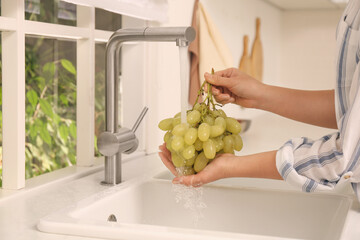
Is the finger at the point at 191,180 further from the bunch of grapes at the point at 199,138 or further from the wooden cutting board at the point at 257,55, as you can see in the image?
the wooden cutting board at the point at 257,55

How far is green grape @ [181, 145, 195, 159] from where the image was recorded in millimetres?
956

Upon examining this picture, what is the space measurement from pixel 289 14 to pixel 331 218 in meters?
2.78

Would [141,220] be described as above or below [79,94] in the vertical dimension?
below

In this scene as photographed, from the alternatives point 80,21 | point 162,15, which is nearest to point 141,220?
point 80,21

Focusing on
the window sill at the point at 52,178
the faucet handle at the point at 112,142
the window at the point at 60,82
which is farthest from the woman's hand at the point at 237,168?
the window at the point at 60,82

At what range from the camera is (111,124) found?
1180 millimetres

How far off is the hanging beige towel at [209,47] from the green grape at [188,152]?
96 cm

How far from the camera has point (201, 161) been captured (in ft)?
3.23

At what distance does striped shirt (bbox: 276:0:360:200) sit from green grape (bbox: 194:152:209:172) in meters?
0.15

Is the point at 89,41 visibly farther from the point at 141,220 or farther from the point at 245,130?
the point at 245,130

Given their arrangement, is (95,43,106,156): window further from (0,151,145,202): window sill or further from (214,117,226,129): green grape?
(214,117,226,129): green grape

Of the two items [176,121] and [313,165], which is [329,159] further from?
[176,121]

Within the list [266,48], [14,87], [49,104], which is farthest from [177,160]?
[266,48]

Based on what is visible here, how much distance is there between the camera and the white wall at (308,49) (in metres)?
3.56
